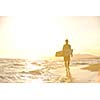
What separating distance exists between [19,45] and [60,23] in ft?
1.60

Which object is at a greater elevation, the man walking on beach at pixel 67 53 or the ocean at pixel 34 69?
the man walking on beach at pixel 67 53

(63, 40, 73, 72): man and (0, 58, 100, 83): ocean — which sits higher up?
(63, 40, 73, 72): man

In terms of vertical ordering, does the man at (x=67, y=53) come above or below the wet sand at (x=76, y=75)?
above

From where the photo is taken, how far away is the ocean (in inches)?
98.2

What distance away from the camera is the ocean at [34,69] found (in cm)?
249

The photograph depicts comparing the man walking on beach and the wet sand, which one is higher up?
the man walking on beach

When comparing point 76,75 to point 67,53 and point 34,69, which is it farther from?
point 34,69

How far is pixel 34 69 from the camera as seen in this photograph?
2.50 m

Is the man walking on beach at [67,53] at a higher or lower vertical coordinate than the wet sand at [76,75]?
higher

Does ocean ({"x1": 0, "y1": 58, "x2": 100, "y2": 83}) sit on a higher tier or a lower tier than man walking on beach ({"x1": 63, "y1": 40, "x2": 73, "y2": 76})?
lower

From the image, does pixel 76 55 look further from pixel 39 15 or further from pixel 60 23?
pixel 39 15

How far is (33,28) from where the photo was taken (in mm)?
2527

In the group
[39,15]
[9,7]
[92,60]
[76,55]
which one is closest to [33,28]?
[39,15]
